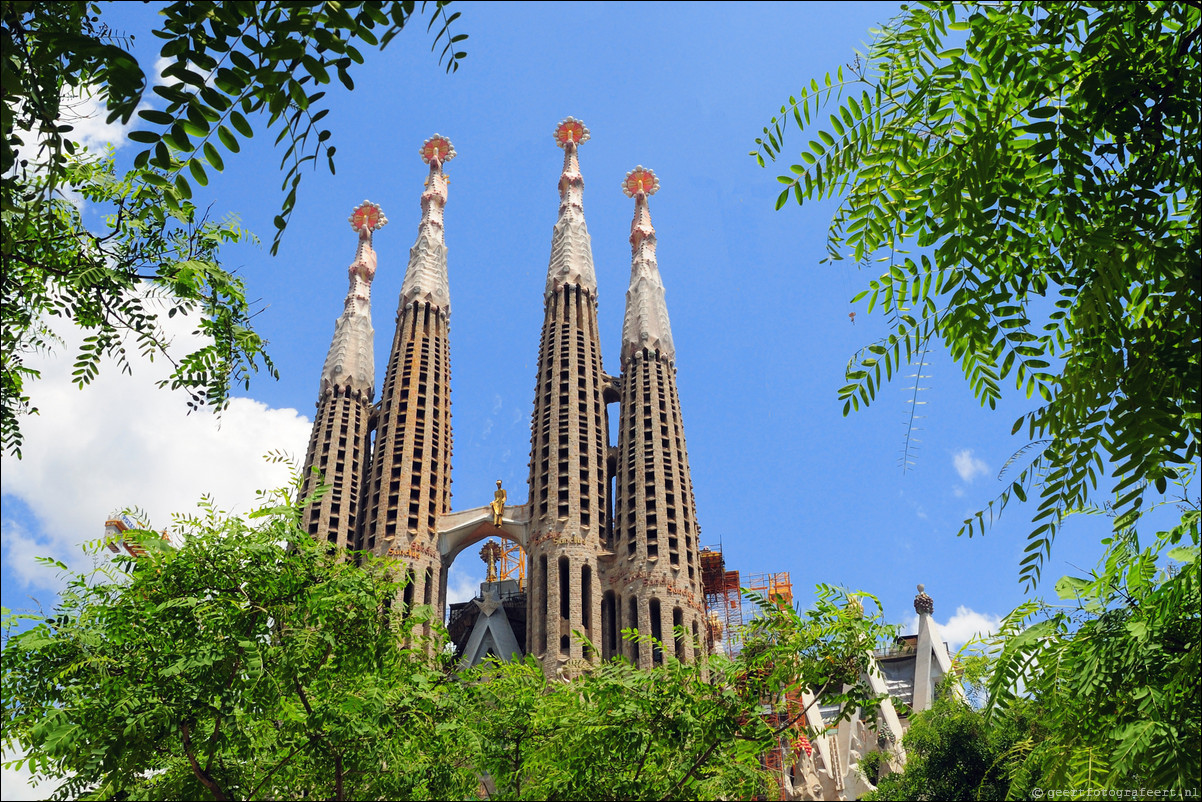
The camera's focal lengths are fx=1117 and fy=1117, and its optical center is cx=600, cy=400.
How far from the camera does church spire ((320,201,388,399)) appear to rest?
6128 cm

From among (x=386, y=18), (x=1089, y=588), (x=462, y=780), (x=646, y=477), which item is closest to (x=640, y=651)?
(x=646, y=477)

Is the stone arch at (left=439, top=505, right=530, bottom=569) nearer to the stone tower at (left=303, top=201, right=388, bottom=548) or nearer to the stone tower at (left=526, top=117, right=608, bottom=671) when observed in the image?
the stone tower at (left=526, top=117, right=608, bottom=671)

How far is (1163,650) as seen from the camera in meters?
7.24

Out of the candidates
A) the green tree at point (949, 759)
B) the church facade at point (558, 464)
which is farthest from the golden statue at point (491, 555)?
the green tree at point (949, 759)

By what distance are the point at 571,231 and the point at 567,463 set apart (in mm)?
15868

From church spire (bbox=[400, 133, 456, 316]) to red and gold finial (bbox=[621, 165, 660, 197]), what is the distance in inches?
454

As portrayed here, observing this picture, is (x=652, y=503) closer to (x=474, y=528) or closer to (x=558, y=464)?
(x=558, y=464)

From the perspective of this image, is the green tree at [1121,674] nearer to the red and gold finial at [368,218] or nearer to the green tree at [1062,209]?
the green tree at [1062,209]

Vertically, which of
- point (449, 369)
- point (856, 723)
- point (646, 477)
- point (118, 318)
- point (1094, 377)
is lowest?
point (1094, 377)

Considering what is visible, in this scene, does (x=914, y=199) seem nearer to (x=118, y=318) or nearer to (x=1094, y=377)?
(x=1094, y=377)

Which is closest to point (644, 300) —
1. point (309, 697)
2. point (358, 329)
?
point (358, 329)

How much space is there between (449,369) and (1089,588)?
55.6 meters

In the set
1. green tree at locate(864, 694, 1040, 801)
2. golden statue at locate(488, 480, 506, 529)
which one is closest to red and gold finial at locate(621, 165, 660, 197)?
golden statue at locate(488, 480, 506, 529)

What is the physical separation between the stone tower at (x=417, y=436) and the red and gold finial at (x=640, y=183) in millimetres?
12056
